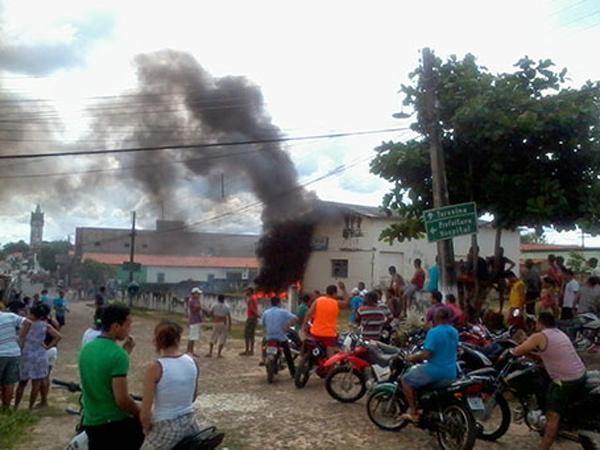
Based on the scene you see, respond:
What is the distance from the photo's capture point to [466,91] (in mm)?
11805

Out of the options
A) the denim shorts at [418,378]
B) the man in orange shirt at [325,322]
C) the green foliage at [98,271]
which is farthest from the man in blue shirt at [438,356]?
the green foliage at [98,271]

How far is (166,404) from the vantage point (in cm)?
419

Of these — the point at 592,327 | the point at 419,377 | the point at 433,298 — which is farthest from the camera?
the point at 592,327

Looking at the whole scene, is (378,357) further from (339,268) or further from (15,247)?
(15,247)

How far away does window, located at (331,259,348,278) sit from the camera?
32.6 metres

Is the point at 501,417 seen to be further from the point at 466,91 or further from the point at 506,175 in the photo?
the point at 466,91

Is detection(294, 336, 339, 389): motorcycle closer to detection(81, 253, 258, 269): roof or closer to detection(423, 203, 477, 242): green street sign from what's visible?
detection(423, 203, 477, 242): green street sign

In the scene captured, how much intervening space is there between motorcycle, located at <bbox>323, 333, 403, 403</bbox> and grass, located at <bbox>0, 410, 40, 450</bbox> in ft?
13.2

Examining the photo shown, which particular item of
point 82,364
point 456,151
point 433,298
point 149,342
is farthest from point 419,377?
point 149,342

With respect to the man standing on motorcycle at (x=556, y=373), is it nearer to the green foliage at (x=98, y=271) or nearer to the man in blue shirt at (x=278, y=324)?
the man in blue shirt at (x=278, y=324)

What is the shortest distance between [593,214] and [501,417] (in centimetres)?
534

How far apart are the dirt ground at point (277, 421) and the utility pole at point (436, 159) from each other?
10.1 feet

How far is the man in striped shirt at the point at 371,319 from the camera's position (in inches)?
410

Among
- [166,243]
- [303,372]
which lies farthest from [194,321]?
[166,243]
